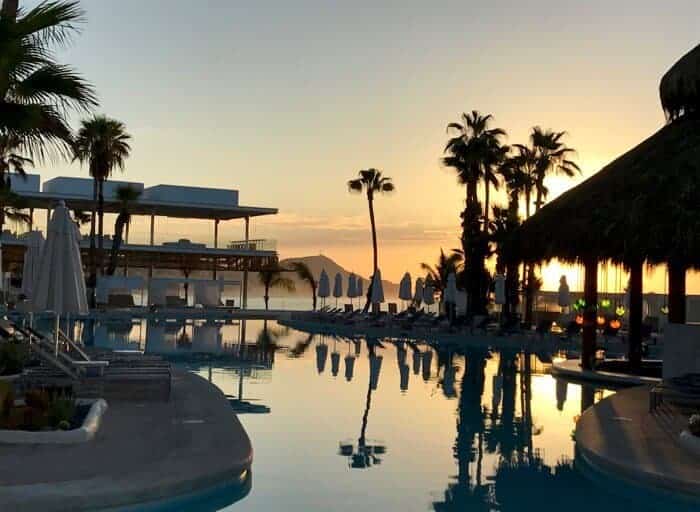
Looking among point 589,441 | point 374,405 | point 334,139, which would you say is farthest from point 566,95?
point 589,441

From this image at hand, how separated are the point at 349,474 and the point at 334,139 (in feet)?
56.2

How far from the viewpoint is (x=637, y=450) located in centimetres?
970

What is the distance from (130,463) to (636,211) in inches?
358

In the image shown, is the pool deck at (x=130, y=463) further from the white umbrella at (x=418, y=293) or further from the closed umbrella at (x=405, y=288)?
the white umbrella at (x=418, y=293)

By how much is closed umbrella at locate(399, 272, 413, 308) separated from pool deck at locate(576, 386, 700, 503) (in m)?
24.4

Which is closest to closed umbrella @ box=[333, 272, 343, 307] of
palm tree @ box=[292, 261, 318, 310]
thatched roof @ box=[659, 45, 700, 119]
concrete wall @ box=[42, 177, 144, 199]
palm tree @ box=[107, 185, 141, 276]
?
palm tree @ box=[292, 261, 318, 310]

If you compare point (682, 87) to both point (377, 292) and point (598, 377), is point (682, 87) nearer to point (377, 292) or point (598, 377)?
point (598, 377)

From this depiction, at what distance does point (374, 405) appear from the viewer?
1433 cm

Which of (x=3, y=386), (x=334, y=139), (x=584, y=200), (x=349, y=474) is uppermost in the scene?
(x=334, y=139)

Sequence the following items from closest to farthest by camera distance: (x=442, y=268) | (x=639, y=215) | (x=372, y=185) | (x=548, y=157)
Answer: (x=639, y=215) → (x=548, y=157) → (x=372, y=185) → (x=442, y=268)

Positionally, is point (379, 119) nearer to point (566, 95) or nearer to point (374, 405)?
point (566, 95)

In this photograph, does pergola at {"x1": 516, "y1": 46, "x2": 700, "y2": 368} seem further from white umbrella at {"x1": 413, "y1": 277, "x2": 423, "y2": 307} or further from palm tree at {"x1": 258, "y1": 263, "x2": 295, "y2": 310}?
palm tree at {"x1": 258, "y1": 263, "x2": 295, "y2": 310}

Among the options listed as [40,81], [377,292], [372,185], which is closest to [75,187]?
[372,185]

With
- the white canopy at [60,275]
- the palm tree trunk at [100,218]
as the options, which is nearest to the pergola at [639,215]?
the white canopy at [60,275]
